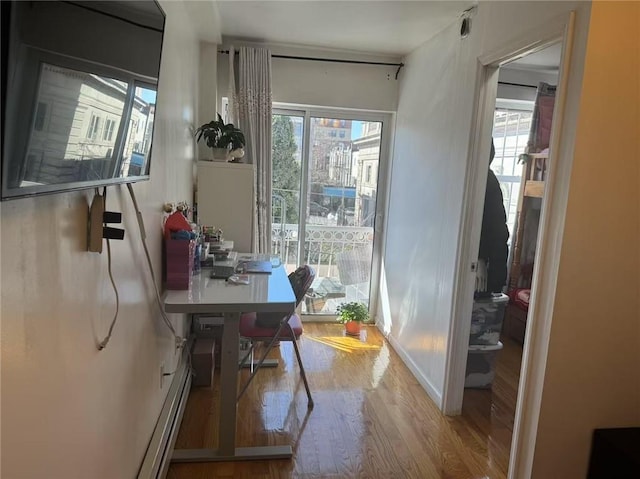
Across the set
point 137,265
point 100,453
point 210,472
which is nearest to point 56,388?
point 100,453

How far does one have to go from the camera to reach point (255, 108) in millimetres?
3555

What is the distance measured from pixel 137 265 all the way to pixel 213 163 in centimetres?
165

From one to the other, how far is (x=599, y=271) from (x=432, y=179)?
1.46 m

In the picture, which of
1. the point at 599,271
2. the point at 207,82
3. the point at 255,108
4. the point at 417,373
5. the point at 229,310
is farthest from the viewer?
the point at 255,108

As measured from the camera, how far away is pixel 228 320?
206 cm

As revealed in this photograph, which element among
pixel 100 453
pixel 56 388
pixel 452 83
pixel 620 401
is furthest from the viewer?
pixel 452 83

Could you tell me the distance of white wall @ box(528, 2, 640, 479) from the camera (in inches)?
64.8

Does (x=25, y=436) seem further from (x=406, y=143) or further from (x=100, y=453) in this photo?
(x=406, y=143)

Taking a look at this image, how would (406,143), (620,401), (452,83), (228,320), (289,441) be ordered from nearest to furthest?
(620,401) < (228,320) < (289,441) < (452,83) < (406,143)

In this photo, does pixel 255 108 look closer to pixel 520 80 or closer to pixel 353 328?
pixel 353 328

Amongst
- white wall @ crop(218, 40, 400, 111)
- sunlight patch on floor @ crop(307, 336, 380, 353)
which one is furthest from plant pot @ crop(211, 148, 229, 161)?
sunlight patch on floor @ crop(307, 336, 380, 353)

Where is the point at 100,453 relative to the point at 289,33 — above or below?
below

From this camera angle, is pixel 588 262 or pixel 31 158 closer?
pixel 31 158

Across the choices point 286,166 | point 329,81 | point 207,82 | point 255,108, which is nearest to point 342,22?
point 329,81
